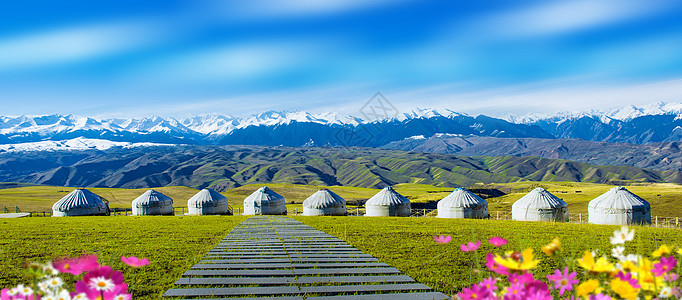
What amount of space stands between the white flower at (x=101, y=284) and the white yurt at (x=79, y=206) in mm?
55090

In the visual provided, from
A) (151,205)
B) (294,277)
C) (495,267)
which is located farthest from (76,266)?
(151,205)

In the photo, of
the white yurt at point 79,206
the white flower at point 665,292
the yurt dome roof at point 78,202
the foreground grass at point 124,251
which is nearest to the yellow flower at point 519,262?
the white flower at point 665,292

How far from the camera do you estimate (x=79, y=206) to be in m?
49.2

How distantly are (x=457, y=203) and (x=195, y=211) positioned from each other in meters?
31.1

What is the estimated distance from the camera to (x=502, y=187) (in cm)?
14262

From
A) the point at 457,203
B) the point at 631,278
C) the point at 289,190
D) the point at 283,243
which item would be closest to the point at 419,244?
the point at 283,243

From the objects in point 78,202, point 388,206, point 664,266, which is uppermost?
point 664,266

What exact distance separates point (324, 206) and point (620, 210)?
27960mm

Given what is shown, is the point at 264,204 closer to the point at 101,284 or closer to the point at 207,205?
the point at 207,205

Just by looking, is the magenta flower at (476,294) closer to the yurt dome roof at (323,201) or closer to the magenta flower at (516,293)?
the magenta flower at (516,293)

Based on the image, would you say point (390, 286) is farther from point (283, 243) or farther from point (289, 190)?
point (289, 190)

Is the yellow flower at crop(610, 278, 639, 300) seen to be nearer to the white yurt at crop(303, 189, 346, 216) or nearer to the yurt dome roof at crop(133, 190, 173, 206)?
the white yurt at crop(303, 189, 346, 216)

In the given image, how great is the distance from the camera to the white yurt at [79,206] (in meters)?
48.7

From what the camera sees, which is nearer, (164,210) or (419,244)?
(419,244)
